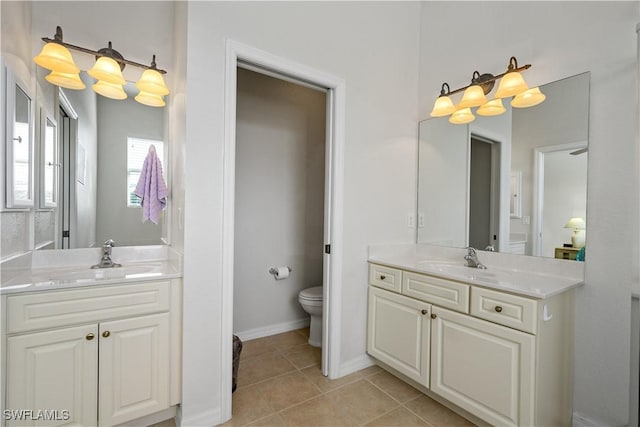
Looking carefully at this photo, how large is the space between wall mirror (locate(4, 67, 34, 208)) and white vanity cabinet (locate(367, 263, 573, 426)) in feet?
7.22

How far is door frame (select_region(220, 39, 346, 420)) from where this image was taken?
1.70m

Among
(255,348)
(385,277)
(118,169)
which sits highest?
(118,169)

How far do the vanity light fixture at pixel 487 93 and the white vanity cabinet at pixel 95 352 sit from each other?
83.1 inches

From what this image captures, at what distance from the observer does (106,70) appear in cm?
155

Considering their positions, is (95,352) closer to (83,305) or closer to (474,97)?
(83,305)

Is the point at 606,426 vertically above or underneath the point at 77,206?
underneath

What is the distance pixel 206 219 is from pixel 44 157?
102cm

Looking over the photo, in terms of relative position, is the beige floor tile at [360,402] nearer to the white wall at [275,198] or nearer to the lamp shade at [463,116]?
the white wall at [275,198]

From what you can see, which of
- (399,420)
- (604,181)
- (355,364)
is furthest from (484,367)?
(604,181)

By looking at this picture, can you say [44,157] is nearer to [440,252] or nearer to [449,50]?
[440,252]

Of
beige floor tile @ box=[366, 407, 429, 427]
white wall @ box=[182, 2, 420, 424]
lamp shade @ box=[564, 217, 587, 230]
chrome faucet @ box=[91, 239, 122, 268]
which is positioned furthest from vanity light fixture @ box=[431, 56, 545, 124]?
chrome faucet @ box=[91, 239, 122, 268]

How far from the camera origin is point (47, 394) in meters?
1.32

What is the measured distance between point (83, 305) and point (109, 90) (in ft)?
4.00

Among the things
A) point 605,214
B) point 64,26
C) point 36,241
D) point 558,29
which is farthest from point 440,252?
point 64,26
